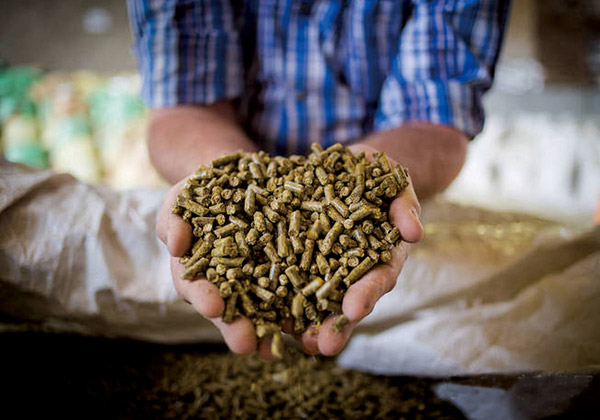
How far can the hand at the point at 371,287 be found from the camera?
3.20 feet

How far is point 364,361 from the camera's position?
61.6 inches

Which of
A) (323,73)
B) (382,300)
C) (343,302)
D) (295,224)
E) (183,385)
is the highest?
(323,73)

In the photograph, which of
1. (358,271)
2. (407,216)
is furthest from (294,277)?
(407,216)

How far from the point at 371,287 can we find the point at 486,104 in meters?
3.62

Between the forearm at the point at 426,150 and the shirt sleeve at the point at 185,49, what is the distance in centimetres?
64

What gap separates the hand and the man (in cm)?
44

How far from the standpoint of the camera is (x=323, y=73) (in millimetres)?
1744

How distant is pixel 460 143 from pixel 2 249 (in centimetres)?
160

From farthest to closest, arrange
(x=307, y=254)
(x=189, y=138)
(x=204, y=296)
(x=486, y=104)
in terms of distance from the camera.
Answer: (x=486, y=104) < (x=189, y=138) < (x=307, y=254) < (x=204, y=296)

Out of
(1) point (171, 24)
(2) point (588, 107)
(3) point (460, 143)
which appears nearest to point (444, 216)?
(3) point (460, 143)

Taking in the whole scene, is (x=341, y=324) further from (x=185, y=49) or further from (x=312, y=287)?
(x=185, y=49)

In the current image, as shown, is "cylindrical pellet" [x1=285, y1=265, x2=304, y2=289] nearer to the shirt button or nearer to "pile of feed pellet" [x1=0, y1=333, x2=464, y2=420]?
"pile of feed pellet" [x1=0, y1=333, x2=464, y2=420]

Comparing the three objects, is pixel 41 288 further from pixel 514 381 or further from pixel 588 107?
pixel 588 107

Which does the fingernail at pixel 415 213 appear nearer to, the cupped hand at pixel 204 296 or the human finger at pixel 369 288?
the human finger at pixel 369 288
